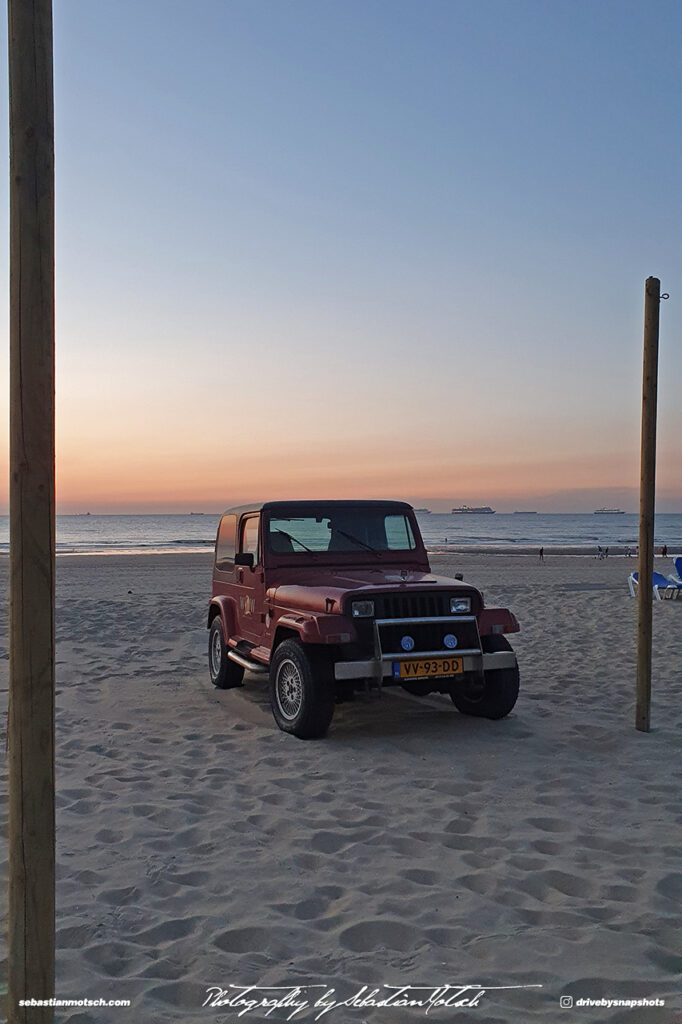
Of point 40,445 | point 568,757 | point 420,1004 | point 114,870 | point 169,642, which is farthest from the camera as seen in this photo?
point 169,642

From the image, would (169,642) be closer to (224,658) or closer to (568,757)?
(224,658)

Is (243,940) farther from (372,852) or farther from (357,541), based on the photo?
(357,541)

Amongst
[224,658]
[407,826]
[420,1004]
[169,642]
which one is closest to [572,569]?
[169,642]

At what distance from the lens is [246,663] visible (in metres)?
7.54

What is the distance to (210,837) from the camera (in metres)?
4.48

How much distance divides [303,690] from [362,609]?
2.46 feet

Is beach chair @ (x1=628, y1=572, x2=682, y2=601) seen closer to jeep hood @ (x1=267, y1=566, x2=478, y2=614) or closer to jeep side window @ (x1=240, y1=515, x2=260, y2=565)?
jeep hood @ (x1=267, y1=566, x2=478, y2=614)

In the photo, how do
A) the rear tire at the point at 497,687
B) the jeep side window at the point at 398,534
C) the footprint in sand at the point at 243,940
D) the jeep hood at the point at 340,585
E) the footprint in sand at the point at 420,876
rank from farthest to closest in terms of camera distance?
1. the jeep side window at the point at 398,534
2. the rear tire at the point at 497,687
3. the jeep hood at the point at 340,585
4. the footprint in sand at the point at 420,876
5. the footprint in sand at the point at 243,940

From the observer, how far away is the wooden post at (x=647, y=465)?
20.8ft

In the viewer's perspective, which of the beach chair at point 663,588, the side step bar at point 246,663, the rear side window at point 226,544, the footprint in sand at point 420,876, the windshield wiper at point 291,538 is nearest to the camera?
the footprint in sand at point 420,876

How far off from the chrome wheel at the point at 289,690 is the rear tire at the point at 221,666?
1447 mm

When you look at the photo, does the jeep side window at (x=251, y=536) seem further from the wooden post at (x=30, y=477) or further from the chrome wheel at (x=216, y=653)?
the wooden post at (x=30, y=477)

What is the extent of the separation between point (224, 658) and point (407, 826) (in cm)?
405

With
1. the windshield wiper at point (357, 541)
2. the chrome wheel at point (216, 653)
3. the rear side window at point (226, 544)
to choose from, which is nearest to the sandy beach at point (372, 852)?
the chrome wheel at point (216, 653)
